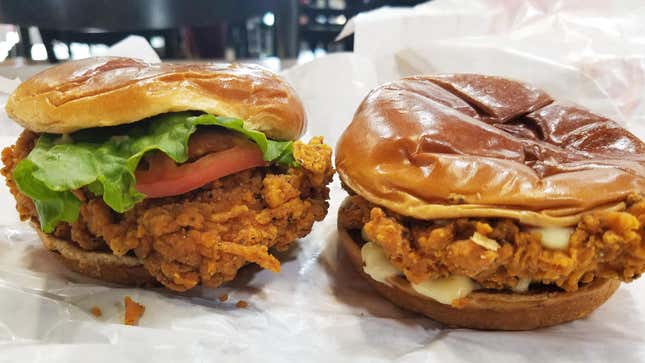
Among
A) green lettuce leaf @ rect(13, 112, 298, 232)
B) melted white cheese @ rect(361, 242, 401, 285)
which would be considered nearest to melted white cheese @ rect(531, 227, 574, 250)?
melted white cheese @ rect(361, 242, 401, 285)

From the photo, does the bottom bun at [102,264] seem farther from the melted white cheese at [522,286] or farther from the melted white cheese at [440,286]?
the melted white cheese at [522,286]

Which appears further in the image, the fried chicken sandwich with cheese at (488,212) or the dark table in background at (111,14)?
the dark table in background at (111,14)

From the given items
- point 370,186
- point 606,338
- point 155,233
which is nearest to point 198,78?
point 155,233

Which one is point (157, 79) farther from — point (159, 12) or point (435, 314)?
point (159, 12)

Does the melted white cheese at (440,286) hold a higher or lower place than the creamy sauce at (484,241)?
lower

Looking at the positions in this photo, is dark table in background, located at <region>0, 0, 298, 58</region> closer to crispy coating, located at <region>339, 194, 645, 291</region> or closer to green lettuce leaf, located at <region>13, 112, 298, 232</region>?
green lettuce leaf, located at <region>13, 112, 298, 232</region>

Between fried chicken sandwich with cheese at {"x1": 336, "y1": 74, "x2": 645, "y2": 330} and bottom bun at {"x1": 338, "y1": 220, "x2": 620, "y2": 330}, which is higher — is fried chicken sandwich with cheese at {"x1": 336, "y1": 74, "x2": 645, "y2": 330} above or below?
above

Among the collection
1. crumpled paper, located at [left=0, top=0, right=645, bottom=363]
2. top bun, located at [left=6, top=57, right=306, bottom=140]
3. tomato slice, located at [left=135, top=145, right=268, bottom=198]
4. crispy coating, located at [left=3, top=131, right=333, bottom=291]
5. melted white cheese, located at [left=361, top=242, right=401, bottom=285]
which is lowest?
crumpled paper, located at [left=0, top=0, right=645, bottom=363]

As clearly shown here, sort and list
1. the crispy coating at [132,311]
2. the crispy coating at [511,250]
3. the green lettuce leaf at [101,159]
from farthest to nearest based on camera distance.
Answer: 1. the crispy coating at [132,311]
2. the green lettuce leaf at [101,159]
3. the crispy coating at [511,250]

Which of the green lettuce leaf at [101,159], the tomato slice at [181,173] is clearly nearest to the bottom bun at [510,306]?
the tomato slice at [181,173]

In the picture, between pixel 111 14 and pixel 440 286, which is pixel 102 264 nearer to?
pixel 440 286
